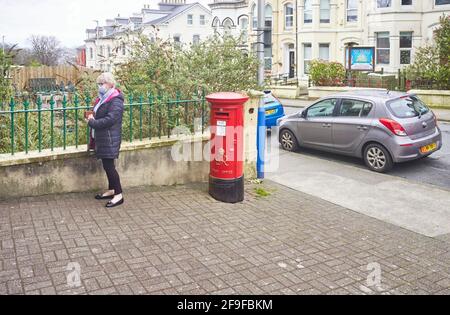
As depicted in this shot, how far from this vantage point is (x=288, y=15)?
130ft

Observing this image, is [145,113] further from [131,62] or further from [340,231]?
[340,231]

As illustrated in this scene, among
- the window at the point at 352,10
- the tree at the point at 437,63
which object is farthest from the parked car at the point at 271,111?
the window at the point at 352,10

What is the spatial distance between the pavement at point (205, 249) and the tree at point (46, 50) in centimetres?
3984

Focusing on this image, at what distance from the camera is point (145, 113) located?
8469mm

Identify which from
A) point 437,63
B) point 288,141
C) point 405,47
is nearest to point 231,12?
point 405,47

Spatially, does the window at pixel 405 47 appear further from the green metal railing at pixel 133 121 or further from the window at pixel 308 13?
the green metal railing at pixel 133 121

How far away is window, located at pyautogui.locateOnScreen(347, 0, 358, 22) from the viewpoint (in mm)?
34719

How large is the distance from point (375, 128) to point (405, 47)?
22.9 m

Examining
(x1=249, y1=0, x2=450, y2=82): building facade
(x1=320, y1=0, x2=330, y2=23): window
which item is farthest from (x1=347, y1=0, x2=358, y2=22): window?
(x1=320, y1=0, x2=330, y2=23): window

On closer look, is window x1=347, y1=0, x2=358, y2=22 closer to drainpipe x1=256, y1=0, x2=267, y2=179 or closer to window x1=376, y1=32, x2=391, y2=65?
window x1=376, y1=32, x2=391, y2=65

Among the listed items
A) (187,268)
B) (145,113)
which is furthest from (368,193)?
(187,268)

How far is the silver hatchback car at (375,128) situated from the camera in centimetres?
1000

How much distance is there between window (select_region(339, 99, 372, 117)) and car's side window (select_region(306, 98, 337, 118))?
11.5 inches

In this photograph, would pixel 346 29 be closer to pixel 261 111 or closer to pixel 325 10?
pixel 325 10
